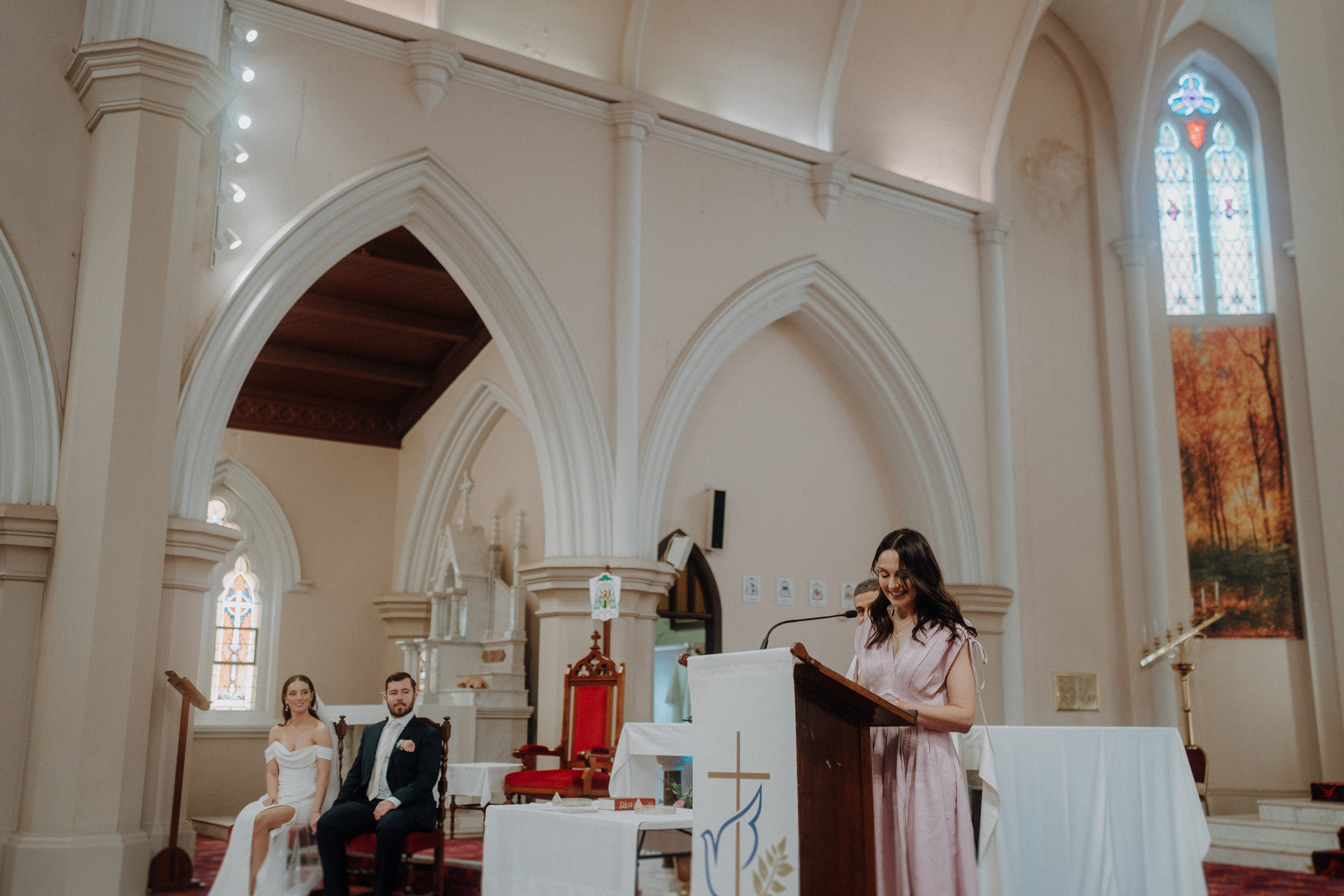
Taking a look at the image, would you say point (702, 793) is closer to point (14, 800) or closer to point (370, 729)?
point (370, 729)

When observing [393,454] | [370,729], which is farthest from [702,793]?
[393,454]

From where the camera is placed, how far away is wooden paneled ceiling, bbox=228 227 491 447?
424 inches

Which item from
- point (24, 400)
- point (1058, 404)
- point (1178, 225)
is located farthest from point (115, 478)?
point (1178, 225)

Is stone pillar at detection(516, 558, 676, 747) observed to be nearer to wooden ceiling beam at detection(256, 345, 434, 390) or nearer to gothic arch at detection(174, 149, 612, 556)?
gothic arch at detection(174, 149, 612, 556)

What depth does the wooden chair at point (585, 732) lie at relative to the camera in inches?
282

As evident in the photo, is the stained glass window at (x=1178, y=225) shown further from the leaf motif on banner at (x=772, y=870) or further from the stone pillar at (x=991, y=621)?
the leaf motif on banner at (x=772, y=870)

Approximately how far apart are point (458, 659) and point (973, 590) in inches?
171

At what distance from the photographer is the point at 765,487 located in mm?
9297

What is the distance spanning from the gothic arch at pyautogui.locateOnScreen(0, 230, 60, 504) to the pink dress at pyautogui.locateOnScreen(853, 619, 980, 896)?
4759 mm

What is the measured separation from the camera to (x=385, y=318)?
11375 millimetres

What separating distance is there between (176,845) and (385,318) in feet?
20.6

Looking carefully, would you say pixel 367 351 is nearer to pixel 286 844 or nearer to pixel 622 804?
pixel 286 844

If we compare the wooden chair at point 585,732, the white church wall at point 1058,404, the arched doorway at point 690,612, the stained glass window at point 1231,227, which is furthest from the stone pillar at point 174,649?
the stained glass window at point 1231,227

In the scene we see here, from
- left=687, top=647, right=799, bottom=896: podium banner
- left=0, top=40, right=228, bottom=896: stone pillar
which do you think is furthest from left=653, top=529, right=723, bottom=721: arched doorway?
left=687, top=647, right=799, bottom=896: podium banner
